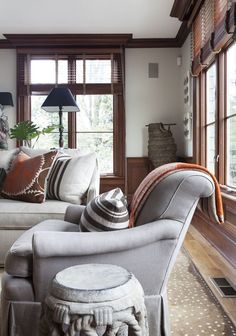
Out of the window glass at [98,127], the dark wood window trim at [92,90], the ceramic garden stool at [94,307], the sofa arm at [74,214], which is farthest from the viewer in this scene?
the window glass at [98,127]

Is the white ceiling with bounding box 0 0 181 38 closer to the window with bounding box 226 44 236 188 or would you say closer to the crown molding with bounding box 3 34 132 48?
the crown molding with bounding box 3 34 132 48

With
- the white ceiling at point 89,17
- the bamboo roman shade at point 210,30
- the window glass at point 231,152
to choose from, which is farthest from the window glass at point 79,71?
the window glass at point 231,152

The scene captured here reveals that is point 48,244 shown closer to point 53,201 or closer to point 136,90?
point 53,201

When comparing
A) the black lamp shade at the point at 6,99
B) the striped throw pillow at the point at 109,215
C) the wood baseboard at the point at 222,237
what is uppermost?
the black lamp shade at the point at 6,99

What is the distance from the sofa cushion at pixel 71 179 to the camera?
294 cm

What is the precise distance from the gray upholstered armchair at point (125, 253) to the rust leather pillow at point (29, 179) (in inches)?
49.0

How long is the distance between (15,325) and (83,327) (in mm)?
573

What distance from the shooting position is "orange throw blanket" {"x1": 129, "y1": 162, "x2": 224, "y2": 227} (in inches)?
62.7

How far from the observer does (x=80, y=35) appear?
5.49 metres

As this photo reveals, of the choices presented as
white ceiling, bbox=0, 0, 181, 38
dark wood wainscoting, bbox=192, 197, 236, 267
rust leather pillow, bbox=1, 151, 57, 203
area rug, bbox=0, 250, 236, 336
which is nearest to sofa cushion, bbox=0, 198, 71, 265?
rust leather pillow, bbox=1, 151, 57, 203

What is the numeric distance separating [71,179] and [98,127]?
2.95 m

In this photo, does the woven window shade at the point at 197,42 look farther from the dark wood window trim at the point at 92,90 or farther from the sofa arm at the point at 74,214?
the sofa arm at the point at 74,214

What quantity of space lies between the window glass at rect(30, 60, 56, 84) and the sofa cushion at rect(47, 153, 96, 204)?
10.1 ft

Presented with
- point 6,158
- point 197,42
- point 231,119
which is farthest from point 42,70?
point 231,119
